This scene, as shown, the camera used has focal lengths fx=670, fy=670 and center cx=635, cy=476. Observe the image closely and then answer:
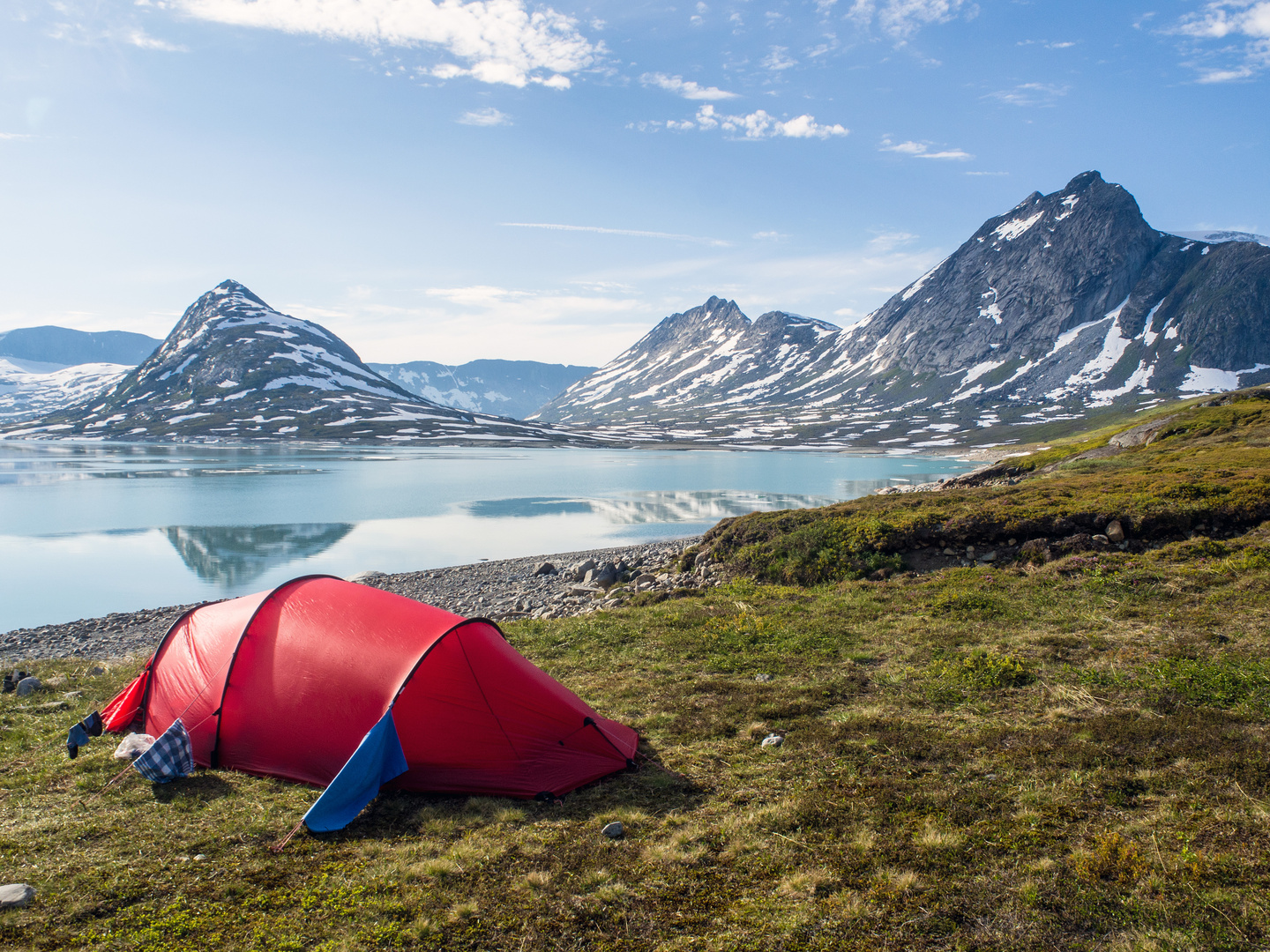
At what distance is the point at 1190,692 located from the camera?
9.57 m

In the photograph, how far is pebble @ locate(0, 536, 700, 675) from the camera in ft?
71.0

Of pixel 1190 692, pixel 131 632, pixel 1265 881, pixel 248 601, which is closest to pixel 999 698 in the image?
pixel 1190 692

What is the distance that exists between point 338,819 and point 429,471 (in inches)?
3837

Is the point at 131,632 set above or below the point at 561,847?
below

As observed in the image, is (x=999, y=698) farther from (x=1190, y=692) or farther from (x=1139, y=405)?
(x=1139, y=405)

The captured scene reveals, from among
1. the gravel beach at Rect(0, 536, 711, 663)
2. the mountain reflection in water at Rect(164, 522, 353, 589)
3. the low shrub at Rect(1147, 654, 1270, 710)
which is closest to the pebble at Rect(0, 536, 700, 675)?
the gravel beach at Rect(0, 536, 711, 663)

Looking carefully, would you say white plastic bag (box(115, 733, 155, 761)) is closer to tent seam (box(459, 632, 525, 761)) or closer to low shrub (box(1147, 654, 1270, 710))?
tent seam (box(459, 632, 525, 761))

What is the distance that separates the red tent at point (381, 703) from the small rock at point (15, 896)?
2.94 m

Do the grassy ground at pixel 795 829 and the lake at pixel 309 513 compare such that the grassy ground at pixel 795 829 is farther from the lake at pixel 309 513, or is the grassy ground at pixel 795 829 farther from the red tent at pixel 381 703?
the lake at pixel 309 513

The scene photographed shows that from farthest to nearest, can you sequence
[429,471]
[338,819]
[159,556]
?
[429,471]
[159,556]
[338,819]

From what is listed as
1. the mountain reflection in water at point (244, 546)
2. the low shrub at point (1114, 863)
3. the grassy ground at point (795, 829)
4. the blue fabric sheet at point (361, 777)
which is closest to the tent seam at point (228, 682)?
the grassy ground at point (795, 829)

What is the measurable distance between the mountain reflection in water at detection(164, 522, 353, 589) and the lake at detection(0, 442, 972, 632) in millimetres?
177

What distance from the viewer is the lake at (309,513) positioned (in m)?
35.2

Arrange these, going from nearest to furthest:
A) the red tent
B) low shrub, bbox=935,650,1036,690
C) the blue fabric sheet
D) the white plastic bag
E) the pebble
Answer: the blue fabric sheet
the red tent
the white plastic bag
low shrub, bbox=935,650,1036,690
the pebble
